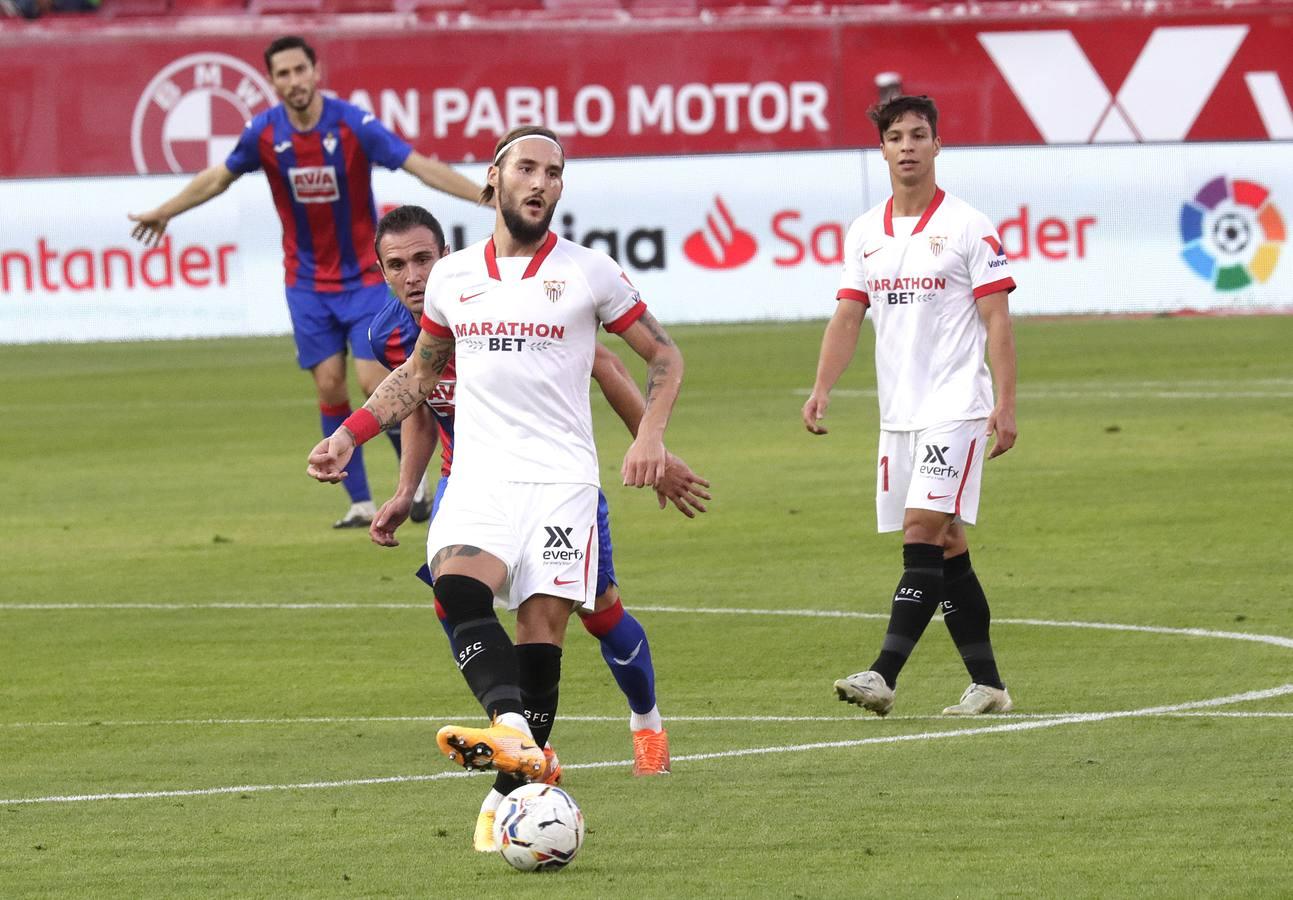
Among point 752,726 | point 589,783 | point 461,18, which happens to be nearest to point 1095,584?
point 752,726

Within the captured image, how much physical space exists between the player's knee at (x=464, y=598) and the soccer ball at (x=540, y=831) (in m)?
0.60

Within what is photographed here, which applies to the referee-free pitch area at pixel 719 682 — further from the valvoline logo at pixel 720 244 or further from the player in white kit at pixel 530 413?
the valvoline logo at pixel 720 244

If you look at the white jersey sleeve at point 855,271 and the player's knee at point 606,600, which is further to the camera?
the white jersey sleeve at point 855,271

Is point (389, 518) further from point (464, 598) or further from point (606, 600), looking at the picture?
point (464, 598)

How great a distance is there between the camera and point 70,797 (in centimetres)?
749

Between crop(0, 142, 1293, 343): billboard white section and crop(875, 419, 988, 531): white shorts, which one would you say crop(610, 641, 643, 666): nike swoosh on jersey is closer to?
crop(875, 419, 988, 531): white shorts

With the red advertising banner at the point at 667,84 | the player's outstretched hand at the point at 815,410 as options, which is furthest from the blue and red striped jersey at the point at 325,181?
the red advertising banner at the point at 667,84

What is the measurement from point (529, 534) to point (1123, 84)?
2148 cm

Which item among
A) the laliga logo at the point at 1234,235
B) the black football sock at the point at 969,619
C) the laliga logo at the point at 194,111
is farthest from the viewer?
the laliga logo at the point at 194,111

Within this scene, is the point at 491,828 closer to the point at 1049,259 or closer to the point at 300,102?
the point at 300,102

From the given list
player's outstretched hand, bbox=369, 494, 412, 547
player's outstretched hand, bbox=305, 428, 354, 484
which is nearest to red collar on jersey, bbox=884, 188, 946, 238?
player's outstretched hand, bbox=369, 494, 412, 547

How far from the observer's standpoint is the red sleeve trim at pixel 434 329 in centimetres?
723

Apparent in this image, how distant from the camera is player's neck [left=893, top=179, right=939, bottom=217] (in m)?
9.23

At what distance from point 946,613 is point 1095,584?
2.72m
